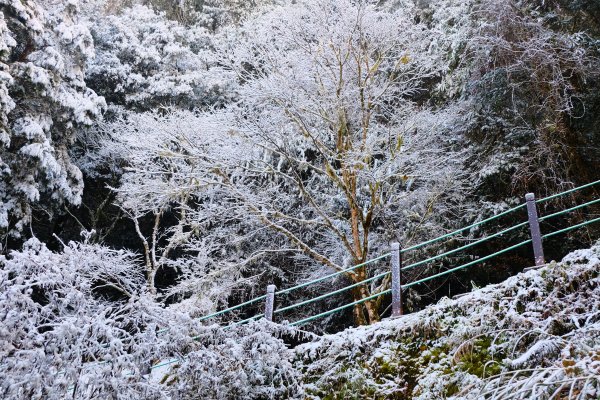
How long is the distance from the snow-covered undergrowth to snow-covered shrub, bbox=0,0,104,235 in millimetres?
7702

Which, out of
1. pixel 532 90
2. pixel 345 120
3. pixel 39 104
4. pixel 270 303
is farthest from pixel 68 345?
pixel 39 104

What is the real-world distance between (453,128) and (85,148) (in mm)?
8311

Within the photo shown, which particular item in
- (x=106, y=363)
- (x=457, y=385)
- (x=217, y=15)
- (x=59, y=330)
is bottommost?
(x=457, y=385)

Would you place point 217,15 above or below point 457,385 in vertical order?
above

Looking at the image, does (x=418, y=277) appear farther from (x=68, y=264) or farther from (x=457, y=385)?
(x=68, y=264)

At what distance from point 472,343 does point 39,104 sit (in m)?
9.74

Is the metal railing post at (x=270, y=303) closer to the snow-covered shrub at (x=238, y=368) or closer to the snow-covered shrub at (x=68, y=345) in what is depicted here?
the snow-covered shrub at (x=238, y=368)

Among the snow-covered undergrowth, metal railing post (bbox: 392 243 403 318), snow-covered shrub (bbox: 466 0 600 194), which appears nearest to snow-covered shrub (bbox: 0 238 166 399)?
the snow-covered undergrowth

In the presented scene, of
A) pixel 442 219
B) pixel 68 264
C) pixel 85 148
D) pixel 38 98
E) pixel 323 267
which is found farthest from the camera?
pixel 85 148

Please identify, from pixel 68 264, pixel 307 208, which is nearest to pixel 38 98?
pixel 307 208

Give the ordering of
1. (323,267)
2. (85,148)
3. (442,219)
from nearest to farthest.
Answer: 1. (442,219)
2. (323,267)
3. (85,148)

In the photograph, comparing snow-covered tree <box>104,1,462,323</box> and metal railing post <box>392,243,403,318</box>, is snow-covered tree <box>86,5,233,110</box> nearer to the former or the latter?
snow-covered tree <box>104,1,462,323</box>

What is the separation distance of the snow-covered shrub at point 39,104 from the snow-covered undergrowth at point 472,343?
770 cm

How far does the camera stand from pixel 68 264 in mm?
4727
